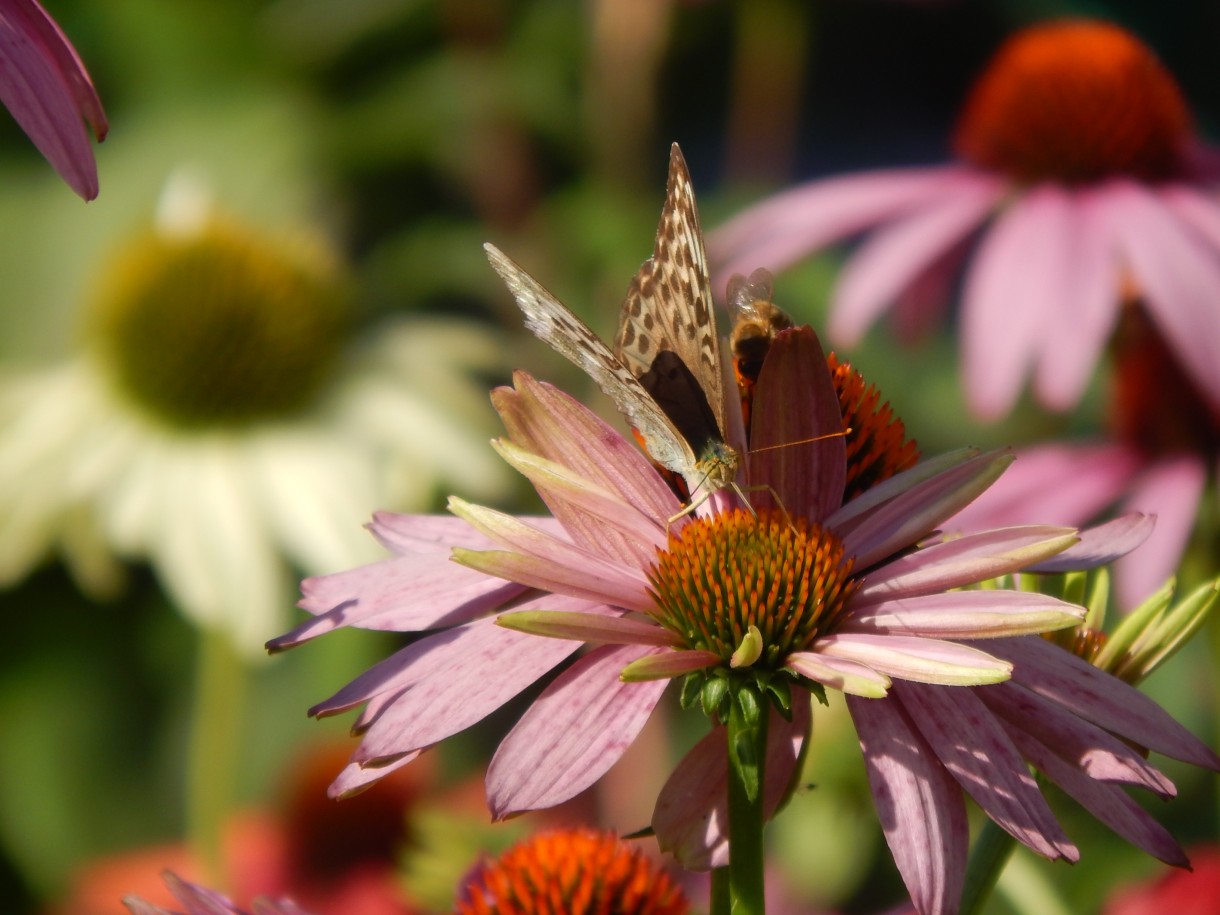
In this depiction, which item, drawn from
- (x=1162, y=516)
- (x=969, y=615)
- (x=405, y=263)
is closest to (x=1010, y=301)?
(x=1162, y=516)

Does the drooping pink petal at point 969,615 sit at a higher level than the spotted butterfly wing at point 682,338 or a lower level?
lower

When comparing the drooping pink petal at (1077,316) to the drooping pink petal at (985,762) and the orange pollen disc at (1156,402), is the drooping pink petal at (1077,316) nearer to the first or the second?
the orange pollen disc at (1156,402)

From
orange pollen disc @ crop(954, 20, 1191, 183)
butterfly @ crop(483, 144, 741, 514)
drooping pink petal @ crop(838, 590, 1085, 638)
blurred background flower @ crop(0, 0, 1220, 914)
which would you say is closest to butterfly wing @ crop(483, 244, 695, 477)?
butterfly @ crop(483, 144, 741, 514)

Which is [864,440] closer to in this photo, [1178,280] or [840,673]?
[840,673]

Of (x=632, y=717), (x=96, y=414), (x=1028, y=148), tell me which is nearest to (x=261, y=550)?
(x=96, y=414)

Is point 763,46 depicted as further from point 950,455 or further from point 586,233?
point 950,455

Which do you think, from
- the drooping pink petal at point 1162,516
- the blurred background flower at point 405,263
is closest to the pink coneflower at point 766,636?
the blurred background flower at point 405,263
